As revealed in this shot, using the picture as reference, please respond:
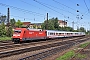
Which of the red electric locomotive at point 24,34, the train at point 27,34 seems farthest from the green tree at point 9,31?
the red electric locomotive at point 24,34

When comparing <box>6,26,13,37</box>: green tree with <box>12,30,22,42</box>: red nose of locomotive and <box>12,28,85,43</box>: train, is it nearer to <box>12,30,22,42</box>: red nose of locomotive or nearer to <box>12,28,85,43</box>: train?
<box>12,28,85,43</box>: train

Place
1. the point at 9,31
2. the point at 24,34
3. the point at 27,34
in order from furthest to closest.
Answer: the point at 9,31 → the point at 27,34 → the point at 24,34

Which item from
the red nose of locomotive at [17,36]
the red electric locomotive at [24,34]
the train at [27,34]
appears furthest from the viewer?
the train at [27,34]

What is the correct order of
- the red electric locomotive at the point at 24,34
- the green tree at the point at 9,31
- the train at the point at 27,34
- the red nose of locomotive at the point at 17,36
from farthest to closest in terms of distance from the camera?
the green tree at the point at 9,31 → the train at the point at 27,34 → the red electric locomotive at the point at 24,34 → the red nose of locomotive at the point at 17,36

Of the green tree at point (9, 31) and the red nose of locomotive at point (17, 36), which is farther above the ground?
the green tree at point (9, 31)

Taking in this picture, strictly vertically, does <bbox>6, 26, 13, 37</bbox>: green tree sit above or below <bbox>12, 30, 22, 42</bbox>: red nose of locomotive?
above

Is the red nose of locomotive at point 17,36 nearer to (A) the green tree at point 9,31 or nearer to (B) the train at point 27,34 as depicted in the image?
(B) the train at point 27,34

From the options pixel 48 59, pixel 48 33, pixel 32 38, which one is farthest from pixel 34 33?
pixel 48 59

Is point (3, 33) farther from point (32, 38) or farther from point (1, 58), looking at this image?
point (1, 58)

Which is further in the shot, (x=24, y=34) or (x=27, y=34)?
(x=27, y=34)

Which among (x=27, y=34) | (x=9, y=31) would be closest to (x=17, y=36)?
(x=27, y=34)

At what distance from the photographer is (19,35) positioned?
32969 mm

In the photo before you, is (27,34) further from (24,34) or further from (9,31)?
(9,31)

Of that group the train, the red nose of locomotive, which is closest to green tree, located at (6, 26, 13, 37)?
the train
